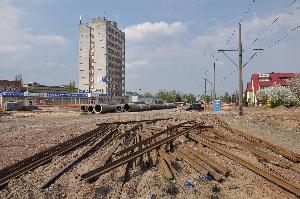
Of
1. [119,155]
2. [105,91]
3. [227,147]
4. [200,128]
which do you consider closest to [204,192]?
[119,155]

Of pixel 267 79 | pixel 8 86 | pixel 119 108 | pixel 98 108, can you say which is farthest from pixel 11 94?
pixel 267 79

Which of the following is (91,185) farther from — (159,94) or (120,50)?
(159,94)

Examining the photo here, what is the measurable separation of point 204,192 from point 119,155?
Result: 3.60 metres

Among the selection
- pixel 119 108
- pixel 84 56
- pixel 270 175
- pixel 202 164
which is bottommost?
pixel 270 175

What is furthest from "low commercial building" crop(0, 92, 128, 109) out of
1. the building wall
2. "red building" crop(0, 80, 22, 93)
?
the building wall

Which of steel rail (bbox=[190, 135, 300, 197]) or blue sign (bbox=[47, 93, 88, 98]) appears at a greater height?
blue sign (bbox=[47, 93, 88, 98])

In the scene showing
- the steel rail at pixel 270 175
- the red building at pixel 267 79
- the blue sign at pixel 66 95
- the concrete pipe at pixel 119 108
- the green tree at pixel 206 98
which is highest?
the red building at pixel 267 79

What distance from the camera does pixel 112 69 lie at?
130 m

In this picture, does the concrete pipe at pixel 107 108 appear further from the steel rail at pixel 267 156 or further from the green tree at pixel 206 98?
the green tree at pixel 206 98

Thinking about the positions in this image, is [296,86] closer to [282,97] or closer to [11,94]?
[282,97]

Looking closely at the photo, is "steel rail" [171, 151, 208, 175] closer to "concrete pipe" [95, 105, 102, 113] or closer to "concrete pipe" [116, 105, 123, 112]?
"concrete pipe" [95, 105, 102, 113]

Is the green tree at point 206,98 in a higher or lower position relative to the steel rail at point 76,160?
higher

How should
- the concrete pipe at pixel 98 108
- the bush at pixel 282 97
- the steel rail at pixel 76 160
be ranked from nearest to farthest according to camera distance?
the steel rail at pixel 76 160 < the concrete pipe at pixel 98 108 < the bush at pixel 282 97

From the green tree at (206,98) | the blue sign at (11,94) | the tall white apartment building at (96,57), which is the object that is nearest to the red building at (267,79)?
the green tree at (206,98)
